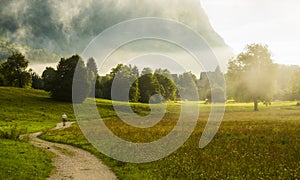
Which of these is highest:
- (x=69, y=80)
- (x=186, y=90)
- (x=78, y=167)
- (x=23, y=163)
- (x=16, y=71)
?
(x=16, y=71)

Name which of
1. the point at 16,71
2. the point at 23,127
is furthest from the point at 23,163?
the point at 16,71

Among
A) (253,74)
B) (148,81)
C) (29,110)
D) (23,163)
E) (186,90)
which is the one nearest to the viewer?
(23,163)

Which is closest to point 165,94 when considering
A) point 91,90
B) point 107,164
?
point 91,90

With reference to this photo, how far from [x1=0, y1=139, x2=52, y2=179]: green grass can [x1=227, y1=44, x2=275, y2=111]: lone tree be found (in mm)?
58813

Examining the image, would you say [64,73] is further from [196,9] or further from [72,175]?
[196,9]

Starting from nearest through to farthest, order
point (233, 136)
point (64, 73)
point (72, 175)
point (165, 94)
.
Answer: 1. point (72, 175)
2. point (233, 136)
3. point (64, 73)
4. point (165, 94)

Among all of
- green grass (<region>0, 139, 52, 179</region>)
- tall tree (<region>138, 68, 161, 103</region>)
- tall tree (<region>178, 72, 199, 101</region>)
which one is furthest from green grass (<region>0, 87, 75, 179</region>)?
tall tree (<region>178, 72, 199, 101</region>)

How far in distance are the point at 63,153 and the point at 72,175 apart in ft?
26.1

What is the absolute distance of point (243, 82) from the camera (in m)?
74.6

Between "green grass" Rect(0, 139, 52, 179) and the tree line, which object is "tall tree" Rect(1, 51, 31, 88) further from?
"green grass" Rect(0, 139, 52, 179)

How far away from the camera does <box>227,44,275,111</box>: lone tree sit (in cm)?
7338

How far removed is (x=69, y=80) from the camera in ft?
263

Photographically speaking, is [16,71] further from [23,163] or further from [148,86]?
[23,163]

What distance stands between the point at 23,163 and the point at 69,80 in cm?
6339
